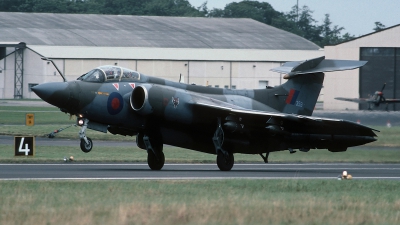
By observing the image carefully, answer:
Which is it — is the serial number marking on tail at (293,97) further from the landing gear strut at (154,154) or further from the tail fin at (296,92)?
the landing gear strut at (154,154)

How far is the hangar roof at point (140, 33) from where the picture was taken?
75.9 meters

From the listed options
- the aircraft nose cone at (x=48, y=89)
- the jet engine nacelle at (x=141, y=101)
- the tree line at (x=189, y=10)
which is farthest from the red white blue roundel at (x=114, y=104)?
the tree line at (x=189, y=10)

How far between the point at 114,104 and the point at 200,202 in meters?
8.69

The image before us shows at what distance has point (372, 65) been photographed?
210ft

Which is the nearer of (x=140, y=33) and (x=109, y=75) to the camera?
(x=109, y=75)

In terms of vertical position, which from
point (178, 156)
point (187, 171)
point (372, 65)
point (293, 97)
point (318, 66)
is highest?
point (372, 65)

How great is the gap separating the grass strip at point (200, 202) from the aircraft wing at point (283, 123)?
4192mm

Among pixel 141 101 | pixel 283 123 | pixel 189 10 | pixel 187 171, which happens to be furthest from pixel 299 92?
pixel 189 10

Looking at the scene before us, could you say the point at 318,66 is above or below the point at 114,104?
above

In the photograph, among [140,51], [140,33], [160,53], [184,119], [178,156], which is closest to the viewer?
[184,119]

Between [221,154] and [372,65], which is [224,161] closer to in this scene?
[221,154]

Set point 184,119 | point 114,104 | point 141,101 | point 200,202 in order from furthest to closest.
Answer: point 184,119 < point 141,101 < point 114,104 < point 200,202

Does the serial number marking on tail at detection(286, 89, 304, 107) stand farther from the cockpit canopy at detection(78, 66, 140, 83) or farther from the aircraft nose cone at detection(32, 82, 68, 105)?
the aircraft nose cone at detection(32, 82, 68, 105)

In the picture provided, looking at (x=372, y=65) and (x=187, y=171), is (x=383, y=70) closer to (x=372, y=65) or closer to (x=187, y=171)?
(x=372, y=65)
